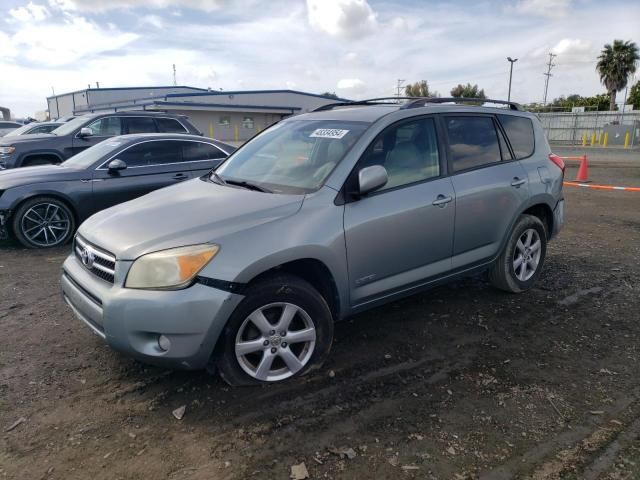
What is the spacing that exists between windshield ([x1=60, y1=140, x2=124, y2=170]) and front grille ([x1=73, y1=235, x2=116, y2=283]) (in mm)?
3949

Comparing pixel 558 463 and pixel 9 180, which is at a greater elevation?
pixel 9 180

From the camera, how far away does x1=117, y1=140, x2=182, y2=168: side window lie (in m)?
7.17

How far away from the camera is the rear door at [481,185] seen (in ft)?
13.5

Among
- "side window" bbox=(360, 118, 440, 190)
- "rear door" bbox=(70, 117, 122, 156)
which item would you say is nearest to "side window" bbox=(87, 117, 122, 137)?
"rear door" bbox=(70, 117, 122, 156)

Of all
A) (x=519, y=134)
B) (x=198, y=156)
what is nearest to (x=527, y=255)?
(x=519, y=134)

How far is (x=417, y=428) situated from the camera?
282 cm

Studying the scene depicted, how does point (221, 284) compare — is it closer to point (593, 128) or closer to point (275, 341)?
point (275, 341)

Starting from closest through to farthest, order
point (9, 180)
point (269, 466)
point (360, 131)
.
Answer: point (269, 466) < point (360, 131) < point (9, 180)

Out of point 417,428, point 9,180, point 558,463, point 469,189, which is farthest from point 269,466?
point 9,180

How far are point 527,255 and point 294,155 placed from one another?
8.41 ft

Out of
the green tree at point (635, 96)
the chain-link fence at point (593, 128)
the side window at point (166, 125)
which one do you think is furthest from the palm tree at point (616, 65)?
the side window at point (166, 125)

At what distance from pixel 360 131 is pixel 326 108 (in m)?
1.15

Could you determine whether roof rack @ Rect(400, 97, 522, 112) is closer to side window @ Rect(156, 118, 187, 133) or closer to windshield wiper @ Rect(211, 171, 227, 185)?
windshield wiper @ Rect(211, 171, 227, 185)

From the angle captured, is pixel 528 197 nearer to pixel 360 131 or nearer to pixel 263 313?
pixel 360 131
